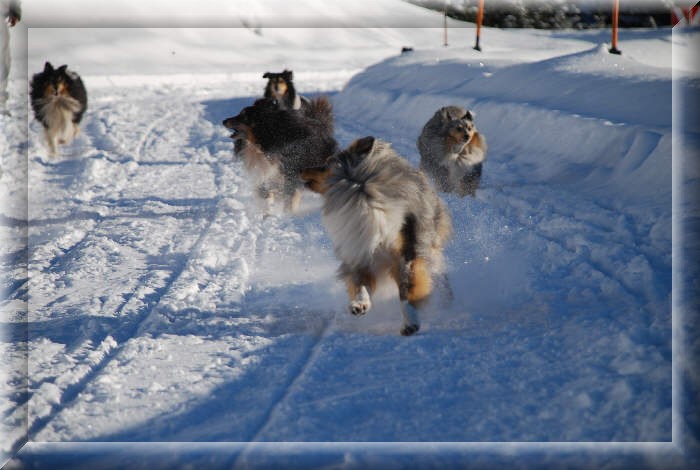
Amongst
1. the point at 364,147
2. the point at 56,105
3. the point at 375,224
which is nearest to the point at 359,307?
the point at 375,224

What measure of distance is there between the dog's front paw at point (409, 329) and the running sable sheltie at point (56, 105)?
809 centimetres

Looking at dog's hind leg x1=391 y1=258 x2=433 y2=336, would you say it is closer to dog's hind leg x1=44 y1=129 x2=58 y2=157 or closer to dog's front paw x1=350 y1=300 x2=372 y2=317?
dog's front paw x1=350 y1=300 x2=372 y2=317

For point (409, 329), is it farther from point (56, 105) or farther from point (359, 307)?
point (56, 105)

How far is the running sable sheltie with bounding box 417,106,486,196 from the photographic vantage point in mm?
6965

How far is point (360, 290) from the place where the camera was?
3.84 m

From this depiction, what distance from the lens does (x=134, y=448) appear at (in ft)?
8.05

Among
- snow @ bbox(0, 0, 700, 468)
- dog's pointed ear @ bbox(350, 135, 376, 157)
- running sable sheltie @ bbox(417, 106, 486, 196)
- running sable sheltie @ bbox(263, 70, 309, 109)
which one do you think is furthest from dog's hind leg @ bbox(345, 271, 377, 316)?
running sable sheltie @ bbox(263, 70, 309, 109)

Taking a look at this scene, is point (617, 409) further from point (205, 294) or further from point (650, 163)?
point (650, 163)

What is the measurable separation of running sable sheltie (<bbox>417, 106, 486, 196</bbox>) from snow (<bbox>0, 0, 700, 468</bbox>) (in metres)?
0.34

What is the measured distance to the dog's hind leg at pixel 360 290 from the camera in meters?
3.77

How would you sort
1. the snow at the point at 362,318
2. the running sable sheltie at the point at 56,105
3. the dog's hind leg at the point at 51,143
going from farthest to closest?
1. the running sable sheltie at the point at 56,105
2. the dog's hind leg at the point at 51,143
3. the snow at the point at 362,318

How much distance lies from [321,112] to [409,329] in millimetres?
4518

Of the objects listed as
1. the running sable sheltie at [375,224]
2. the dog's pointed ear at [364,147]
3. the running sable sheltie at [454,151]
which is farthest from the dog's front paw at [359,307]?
the running sable sheltie at [454,151]

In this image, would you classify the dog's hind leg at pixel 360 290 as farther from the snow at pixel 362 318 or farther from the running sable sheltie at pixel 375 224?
the snow at pixel 362 318
